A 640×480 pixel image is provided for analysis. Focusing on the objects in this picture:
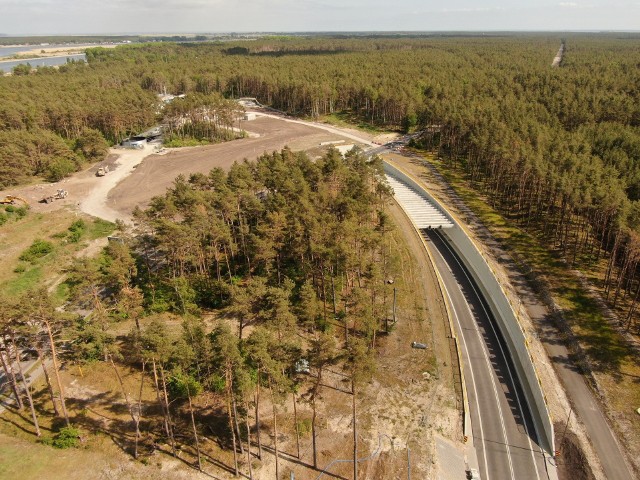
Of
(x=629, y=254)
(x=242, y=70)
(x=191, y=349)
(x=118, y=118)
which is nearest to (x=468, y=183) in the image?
(x=629, y=254)

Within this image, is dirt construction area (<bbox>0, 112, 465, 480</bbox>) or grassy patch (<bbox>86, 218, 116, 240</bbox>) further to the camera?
grassy patch (<bbox>86, 218, 116, 240</bbox>)

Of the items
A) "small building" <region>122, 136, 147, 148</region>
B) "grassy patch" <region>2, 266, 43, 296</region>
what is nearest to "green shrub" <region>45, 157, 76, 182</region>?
"small building" <region>122, 136, 147, 148</region>

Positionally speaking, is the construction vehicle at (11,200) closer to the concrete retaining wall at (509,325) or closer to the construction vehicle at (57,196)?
the construction vehicle at (57,196)

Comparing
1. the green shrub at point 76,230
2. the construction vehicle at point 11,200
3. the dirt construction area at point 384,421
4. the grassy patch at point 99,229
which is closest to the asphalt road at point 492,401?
the dirt construction area at point 384,421

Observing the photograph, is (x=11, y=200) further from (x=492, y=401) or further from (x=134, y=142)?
(x=492, y=401)

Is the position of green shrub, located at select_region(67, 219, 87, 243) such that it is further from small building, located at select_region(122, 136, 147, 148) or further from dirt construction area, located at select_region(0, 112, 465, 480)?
small building, located at select_region(122, 136, 147, 148)

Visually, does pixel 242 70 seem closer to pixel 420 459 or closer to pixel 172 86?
pixel 172 86

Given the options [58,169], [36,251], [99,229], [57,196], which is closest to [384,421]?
[36,251]
